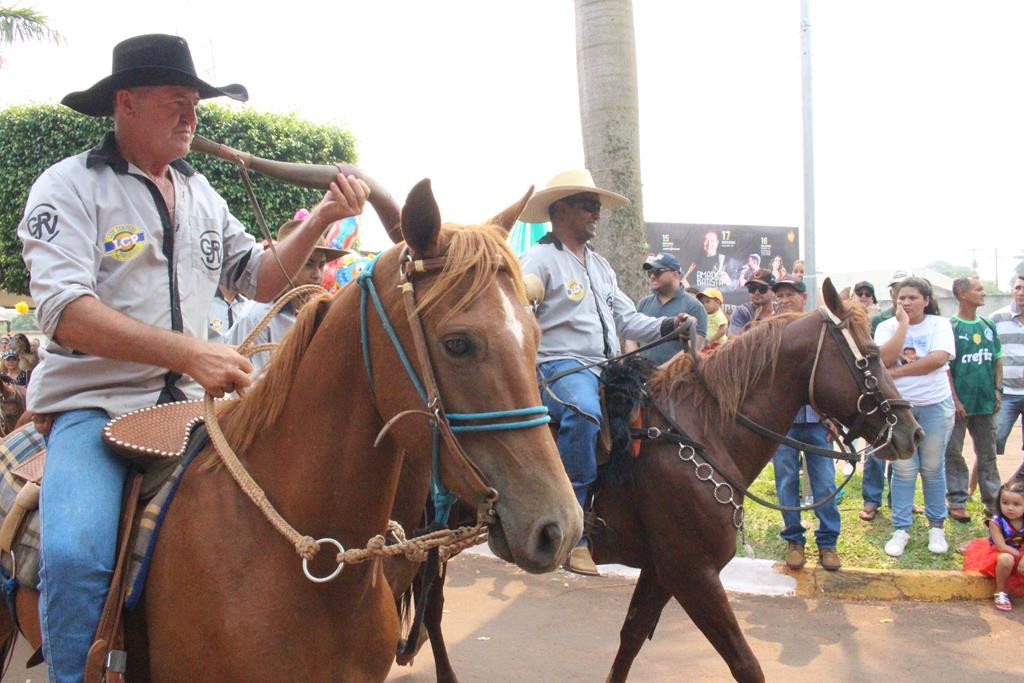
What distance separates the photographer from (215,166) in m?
12.7

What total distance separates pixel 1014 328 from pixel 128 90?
28.7ft

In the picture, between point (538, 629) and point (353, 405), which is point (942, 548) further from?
point (353, 405)

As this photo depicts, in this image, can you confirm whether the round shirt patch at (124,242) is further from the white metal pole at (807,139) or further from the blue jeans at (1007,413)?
the blue jeans at (1007,413)

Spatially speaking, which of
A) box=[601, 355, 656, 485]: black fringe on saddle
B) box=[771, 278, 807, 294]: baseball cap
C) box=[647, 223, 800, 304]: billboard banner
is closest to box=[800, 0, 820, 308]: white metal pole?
box=[771, 278, 807, 294]: baseball cap

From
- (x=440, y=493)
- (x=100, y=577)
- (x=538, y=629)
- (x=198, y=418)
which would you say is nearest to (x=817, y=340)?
(x=538, y=629)

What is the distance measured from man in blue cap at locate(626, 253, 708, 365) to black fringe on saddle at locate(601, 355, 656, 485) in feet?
5.69

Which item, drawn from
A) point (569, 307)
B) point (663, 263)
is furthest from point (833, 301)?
point (663, 263)

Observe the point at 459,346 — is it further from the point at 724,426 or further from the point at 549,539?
the point at 724,426

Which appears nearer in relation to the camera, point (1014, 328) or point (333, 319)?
point (333, 319)

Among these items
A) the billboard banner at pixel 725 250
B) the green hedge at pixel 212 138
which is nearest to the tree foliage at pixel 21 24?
the green hedge at pixel 212 138

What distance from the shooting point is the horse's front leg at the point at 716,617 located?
3.69 m

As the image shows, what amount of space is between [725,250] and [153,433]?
1419 cm

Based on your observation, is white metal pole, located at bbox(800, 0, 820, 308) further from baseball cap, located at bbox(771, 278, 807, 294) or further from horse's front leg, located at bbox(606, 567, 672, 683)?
horse's front leg, located at bbox(606, 567, 672, 683)

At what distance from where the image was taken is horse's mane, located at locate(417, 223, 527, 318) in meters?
1.90
